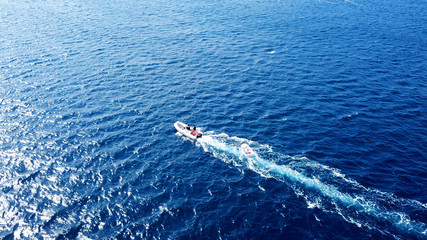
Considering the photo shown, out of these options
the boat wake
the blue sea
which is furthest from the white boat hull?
the boat wake

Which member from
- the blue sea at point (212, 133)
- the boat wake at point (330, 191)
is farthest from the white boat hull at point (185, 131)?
the boat wake at point (330, 191)

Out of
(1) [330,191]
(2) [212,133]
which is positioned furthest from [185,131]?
(1) [330,191]

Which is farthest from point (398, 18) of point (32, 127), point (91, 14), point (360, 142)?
point (32, 127)

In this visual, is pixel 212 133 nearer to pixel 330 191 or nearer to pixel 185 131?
pixel 185 131

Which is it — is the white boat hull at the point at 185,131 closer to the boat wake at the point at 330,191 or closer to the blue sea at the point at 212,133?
the blue sea at the point at 212,133

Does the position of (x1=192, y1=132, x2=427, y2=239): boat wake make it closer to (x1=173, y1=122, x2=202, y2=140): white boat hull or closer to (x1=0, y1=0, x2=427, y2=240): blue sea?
(x1=0, y1=0, x2=427, y2=240): blue sea
